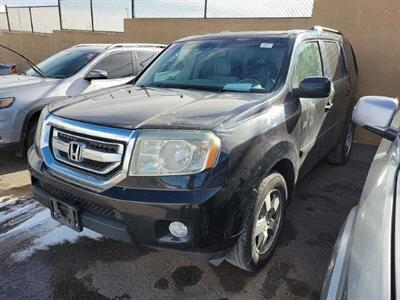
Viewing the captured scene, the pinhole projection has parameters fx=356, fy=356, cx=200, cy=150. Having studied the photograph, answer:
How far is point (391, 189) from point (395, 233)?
0.30m

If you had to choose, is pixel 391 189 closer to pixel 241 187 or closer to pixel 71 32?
pixel 241 187

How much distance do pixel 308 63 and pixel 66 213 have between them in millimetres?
2535

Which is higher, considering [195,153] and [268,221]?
[195,153]

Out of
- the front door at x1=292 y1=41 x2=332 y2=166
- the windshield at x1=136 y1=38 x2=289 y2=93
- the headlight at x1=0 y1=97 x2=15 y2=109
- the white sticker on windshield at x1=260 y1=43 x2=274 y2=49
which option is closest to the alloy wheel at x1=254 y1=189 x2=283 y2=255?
the front door at x1=292 y1=41 x2=332 y2=166

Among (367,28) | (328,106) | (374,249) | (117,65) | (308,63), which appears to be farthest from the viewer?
(367,28)

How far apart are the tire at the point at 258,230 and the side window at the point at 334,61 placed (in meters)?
1.78

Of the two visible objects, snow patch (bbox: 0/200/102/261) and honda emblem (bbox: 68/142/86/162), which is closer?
honda emblem (bbox: 68/142/86/162)

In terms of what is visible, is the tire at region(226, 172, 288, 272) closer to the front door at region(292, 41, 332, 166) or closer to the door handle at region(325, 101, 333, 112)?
the front door at region(292, 41, 332, 166)

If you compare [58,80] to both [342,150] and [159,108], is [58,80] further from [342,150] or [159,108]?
[342,150]

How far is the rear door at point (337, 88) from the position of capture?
3.95 meters

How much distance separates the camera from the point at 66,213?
2.46 metres

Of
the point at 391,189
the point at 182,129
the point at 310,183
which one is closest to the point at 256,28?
the point at 310,183

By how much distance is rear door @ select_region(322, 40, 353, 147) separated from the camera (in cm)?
395

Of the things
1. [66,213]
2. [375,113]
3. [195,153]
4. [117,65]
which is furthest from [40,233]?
[117,65]
